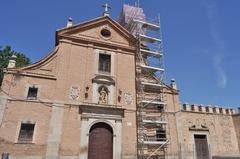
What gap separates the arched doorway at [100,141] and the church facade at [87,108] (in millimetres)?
58

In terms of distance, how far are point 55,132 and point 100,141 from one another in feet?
9.32

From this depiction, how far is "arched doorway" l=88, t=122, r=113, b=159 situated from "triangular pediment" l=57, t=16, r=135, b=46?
6.15m

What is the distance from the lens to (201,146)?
692 inches

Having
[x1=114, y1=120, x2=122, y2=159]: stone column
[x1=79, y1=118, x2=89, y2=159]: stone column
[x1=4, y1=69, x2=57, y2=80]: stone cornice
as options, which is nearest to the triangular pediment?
[x1=4, y1=69, x2=57, y2=80]: stone cornice

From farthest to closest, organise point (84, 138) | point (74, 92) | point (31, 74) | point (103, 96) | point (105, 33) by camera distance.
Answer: point (105, 33)
point (103, 96)
point (74, 92)
point (31, 74)
point (84, 138)

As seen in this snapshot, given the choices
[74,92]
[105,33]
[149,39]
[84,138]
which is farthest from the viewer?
[149,39]

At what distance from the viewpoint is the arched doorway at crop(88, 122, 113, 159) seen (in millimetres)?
13500

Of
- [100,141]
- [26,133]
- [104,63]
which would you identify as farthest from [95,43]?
[26,133]

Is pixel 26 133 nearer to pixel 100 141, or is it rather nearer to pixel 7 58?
pixel 100 141

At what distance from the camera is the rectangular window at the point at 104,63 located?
621 inches

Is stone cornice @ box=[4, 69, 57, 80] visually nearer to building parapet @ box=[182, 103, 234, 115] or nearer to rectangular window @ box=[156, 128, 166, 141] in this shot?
rectangular window @ box=[156, 128, 166, 141]

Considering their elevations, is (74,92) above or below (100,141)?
above

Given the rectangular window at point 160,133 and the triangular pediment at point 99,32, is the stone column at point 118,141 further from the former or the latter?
the triangular pediment at point 99,32

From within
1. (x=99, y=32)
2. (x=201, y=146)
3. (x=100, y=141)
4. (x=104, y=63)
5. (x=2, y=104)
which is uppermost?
(x=99, y=32)
